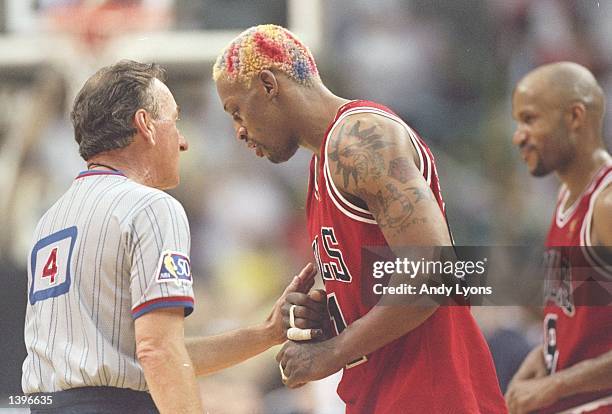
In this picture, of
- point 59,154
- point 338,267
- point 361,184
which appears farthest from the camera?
point 59,154

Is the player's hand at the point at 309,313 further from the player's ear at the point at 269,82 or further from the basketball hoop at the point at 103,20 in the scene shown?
the basketball hoop at the point at 103,20

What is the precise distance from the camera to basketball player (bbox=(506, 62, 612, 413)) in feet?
9.78

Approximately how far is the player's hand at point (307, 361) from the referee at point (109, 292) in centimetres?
68

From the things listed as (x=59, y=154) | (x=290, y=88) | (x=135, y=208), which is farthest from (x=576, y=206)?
(x=59, y=154)

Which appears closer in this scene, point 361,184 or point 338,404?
point 361,184

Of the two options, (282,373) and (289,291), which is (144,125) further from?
(282,373)

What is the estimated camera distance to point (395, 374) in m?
2.84

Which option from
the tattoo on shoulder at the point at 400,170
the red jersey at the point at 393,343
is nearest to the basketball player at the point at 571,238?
the red jersey at the point at 393,343

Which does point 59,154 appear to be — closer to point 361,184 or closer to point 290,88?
point 290,88

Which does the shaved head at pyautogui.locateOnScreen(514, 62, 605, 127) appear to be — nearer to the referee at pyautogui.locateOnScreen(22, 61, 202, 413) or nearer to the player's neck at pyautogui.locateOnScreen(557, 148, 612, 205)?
→ the player's neck at pyautogui.locateOnScreen(557, 148, 612, 205)

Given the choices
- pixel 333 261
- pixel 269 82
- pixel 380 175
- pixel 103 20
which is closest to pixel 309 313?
pixel 333 261

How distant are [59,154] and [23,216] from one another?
258 millimetres

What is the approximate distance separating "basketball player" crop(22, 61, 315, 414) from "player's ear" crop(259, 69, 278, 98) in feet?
1.69

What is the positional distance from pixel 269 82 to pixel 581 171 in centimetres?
108
